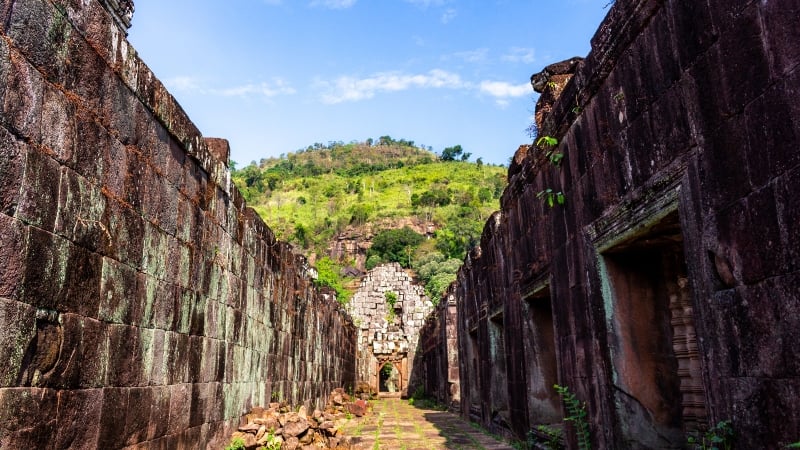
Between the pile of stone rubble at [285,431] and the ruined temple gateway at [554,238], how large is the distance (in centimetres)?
27

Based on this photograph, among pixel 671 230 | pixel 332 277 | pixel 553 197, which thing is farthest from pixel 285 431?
pixel 332 277

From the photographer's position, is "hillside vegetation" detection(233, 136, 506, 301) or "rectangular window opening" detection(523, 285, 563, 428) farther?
"hillside vegetation" detection(233, 136, 506, 301)

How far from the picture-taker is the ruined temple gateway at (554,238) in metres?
2.60

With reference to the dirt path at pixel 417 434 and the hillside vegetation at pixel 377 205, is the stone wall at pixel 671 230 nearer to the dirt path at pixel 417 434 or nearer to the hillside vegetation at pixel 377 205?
the dirt path at pixel 417 434

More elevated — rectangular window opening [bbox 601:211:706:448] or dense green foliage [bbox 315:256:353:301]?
dense green foliage [bbox 315:256:353:301]

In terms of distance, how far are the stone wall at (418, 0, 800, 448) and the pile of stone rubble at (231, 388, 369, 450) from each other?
291 cm

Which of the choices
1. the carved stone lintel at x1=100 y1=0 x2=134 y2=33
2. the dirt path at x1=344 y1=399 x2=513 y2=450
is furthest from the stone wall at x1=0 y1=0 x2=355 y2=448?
the dirt path at x1=344 y1=399 x2=513 y2=450

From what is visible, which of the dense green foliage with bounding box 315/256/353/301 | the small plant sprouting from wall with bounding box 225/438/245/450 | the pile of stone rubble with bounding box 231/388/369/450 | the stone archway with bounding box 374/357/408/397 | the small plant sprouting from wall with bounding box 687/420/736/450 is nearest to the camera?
the small plant sprouting from wall with bounding box 687/420/736/450

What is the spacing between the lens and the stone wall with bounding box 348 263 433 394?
2861 centimetres

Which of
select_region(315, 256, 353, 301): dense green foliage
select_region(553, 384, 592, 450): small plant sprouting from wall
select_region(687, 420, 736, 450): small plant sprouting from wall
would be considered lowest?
select_region(553, 384, 592, 450): small plant sprouting from wall

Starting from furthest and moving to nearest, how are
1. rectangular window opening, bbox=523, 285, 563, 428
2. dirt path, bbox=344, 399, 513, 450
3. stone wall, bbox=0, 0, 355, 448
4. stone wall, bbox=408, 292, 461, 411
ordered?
1. stone wall, bbox=408, 292, 461, 411
2. dirt path, bbox=344, 399, 513, 450
3. rectangular window opening, bbox=523, 285, 563, 428
4. stone wall, bbox=0, 0, 355, 448

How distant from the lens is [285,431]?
7449 millimetres

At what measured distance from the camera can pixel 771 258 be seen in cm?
265

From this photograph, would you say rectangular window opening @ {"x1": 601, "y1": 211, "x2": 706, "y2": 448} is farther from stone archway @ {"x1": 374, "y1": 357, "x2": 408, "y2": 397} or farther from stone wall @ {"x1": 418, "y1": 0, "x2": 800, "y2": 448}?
stone archway @ {"x1": 374, "y1": 357, "x2": 408, "y2": 397}
